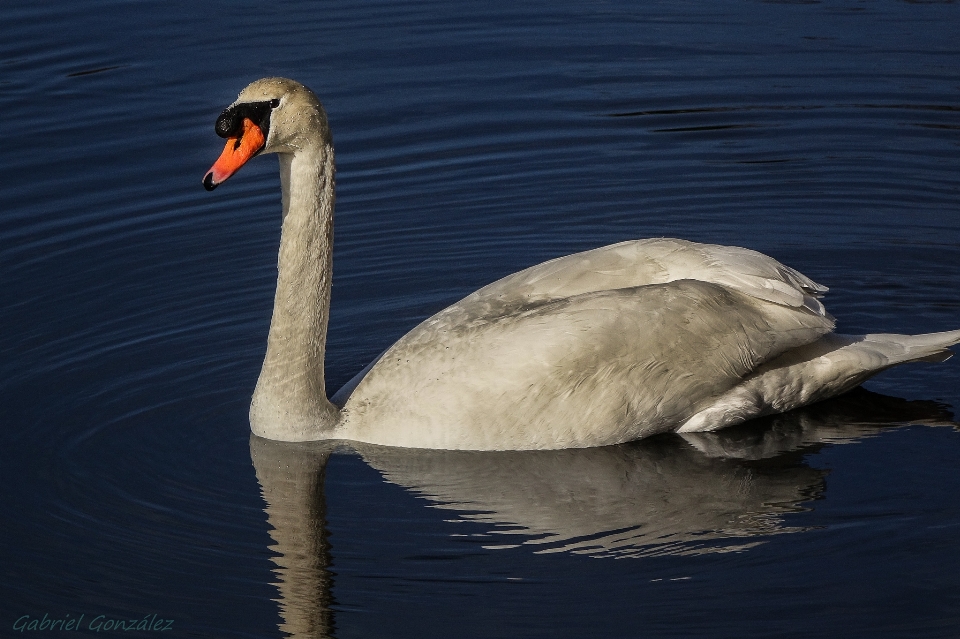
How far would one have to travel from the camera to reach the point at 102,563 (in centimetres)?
788

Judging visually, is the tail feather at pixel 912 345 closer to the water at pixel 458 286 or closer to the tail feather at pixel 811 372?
the tail feather at pixel 811 372

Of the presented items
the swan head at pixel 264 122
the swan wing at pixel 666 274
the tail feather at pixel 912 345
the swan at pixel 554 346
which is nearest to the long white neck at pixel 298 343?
the swan at pixel 554 346

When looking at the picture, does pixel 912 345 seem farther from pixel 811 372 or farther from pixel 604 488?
pixel 604 488

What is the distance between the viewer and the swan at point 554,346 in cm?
869

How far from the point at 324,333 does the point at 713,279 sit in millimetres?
2335

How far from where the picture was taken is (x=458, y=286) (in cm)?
1154

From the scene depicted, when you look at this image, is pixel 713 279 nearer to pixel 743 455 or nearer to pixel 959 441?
pixel 743 455

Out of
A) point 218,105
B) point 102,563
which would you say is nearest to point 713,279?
point 102,563

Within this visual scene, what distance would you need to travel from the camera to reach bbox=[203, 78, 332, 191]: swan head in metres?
8.34
